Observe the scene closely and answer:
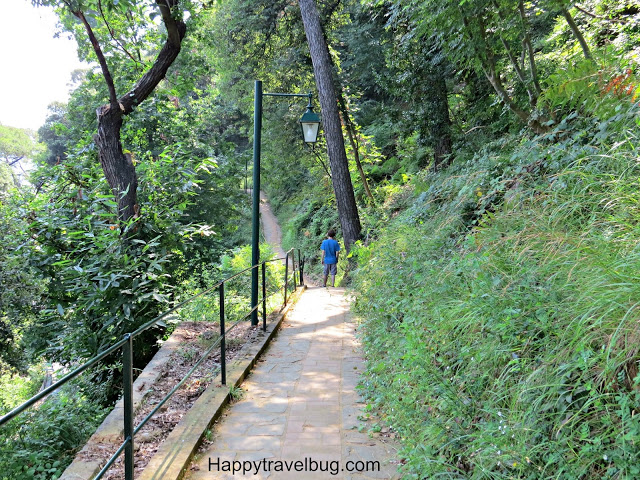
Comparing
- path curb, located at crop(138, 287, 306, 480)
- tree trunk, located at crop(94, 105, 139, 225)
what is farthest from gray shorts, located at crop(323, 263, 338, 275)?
path curb, located at crop(138, 287, 306, 480)

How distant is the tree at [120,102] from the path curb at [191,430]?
2.79 meters

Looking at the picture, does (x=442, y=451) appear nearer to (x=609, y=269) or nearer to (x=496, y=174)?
(x=609, y=269)

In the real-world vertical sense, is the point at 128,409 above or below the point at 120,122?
below

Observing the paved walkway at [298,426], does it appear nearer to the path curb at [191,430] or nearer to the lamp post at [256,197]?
the path curb at [191,430]

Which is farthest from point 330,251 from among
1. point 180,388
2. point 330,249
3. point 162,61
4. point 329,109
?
point 180,388

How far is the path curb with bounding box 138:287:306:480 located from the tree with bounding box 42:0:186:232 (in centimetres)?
279

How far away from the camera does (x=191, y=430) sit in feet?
10.4

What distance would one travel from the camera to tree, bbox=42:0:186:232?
620 centimetres

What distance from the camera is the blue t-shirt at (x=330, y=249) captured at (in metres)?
11.0

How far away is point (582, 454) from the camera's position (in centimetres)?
160

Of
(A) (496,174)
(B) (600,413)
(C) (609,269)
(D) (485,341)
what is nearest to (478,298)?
(D) (485,341)

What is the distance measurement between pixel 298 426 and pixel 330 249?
786 cm

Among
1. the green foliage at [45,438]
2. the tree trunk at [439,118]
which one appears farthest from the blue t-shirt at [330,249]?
the green foliage at [45,438]

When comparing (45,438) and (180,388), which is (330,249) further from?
(45,438)
